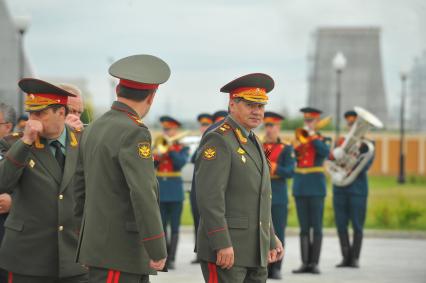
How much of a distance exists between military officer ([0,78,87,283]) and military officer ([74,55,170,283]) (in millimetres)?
625

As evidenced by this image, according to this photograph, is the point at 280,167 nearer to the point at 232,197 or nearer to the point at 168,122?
the point at 168,122

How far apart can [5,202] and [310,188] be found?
6565 mm

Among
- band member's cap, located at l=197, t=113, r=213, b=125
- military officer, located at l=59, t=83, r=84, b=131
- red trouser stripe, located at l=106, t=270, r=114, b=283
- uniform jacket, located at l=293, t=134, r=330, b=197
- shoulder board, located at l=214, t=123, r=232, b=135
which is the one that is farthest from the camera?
band member's cap, located at l=197, t=113, r=213, b=125

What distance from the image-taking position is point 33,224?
6430 mm

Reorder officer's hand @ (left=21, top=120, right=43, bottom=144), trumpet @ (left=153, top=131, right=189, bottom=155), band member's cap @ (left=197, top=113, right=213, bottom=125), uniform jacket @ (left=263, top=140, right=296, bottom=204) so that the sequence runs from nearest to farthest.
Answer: officer's hand @ (left=21, top=120, right=43, bottom=144), uniform jacket @ (left=263, top=140, right=296, bottom=204), trumpet @ (left=153, top=131, right=189, bottom=155), band member's cap @ (left=197, top=113, right=213, bottom=125)

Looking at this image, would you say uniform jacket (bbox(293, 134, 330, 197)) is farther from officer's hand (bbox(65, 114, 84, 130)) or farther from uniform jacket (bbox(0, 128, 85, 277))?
uniform jacket (bbox(0, 128, 85, 277))

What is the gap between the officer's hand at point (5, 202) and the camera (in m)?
6.91

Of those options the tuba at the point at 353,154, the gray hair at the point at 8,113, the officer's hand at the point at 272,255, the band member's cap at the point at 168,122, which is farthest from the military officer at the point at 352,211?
the officer's hand at the point at 272,255

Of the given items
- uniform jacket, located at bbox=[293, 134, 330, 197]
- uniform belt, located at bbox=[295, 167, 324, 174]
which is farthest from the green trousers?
uniform belt, located at bbox=[295, 167, 324, 174]

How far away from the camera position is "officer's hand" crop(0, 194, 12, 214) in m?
6.91

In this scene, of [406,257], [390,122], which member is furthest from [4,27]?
[406,257]

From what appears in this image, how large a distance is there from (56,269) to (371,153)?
786cm

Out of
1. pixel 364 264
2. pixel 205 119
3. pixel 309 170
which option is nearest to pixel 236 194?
pixel 309 170

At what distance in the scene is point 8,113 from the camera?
7.99 m
